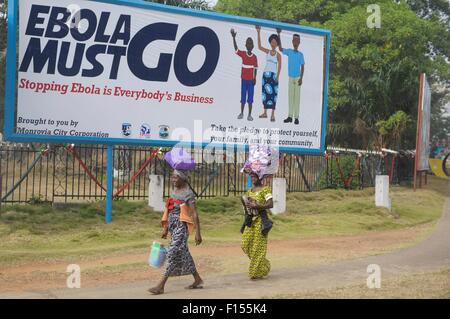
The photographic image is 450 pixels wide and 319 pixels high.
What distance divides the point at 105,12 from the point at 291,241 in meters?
6.15

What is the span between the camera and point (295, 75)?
1705 cm

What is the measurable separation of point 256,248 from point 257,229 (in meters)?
0.27

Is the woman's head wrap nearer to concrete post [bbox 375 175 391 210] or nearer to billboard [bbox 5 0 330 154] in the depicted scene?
billboard [bbox 5 0 330 154]

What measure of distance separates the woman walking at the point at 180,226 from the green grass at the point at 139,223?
3.85 metres

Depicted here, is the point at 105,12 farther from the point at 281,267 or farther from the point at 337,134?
the point at 337,134

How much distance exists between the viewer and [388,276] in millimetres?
9531

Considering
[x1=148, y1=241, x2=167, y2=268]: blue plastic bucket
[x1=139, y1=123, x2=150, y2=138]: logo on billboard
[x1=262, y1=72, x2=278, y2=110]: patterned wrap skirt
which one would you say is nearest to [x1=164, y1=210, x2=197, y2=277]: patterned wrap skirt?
[x1=148, y1=241, x2=167, y2=268]: blue plastic bucket

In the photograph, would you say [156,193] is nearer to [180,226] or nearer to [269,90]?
[269,90]

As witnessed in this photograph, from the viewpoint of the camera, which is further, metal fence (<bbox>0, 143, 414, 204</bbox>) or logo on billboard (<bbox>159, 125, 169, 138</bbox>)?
metal fence (<bbox>0, 143, 414, 204</bbox>)

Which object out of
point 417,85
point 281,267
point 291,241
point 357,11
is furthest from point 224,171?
point 357,11

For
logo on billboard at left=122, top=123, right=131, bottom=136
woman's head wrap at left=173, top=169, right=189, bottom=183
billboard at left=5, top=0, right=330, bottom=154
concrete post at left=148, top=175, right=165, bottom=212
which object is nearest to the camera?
woman's head wrap at left=173, top=169, right=189, bottom=183

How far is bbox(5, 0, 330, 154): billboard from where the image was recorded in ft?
43.1

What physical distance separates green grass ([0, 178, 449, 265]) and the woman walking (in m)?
3.85

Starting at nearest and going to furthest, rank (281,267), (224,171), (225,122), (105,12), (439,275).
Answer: (439,275) < (281,267) < (105,12) < (225,122) < (224,171)
